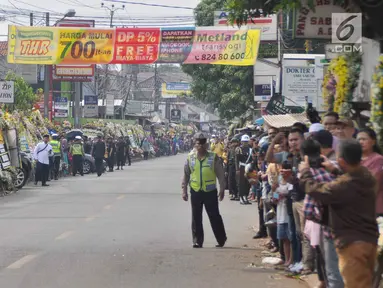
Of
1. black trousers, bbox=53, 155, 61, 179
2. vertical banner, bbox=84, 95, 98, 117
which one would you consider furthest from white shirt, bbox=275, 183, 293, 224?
vertical banner, bbox=84, 95, 98, 117

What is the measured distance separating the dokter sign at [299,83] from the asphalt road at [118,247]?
3.01 m

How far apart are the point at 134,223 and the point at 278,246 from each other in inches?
177

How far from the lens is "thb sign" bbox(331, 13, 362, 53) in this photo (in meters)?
11.3

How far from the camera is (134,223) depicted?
1589 cm

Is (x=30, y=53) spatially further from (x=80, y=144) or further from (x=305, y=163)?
(x=305, y=163)

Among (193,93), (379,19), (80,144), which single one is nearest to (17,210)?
(379,19)

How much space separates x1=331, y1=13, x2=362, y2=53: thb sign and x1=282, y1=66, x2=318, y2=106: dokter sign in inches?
331

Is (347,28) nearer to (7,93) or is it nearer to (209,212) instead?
(209,212)

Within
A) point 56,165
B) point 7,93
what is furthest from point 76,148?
point 7,93

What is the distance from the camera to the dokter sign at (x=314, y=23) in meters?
12.2

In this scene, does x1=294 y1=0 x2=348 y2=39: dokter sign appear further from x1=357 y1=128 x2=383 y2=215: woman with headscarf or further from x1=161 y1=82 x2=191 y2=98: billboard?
x1=161 y1=82 x2=191 y2=98: billboard

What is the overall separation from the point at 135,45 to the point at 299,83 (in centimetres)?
1158

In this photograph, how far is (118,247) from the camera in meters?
12.4

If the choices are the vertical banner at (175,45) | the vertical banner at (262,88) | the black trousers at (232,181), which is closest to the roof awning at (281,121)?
the black trousers at (232,181)
